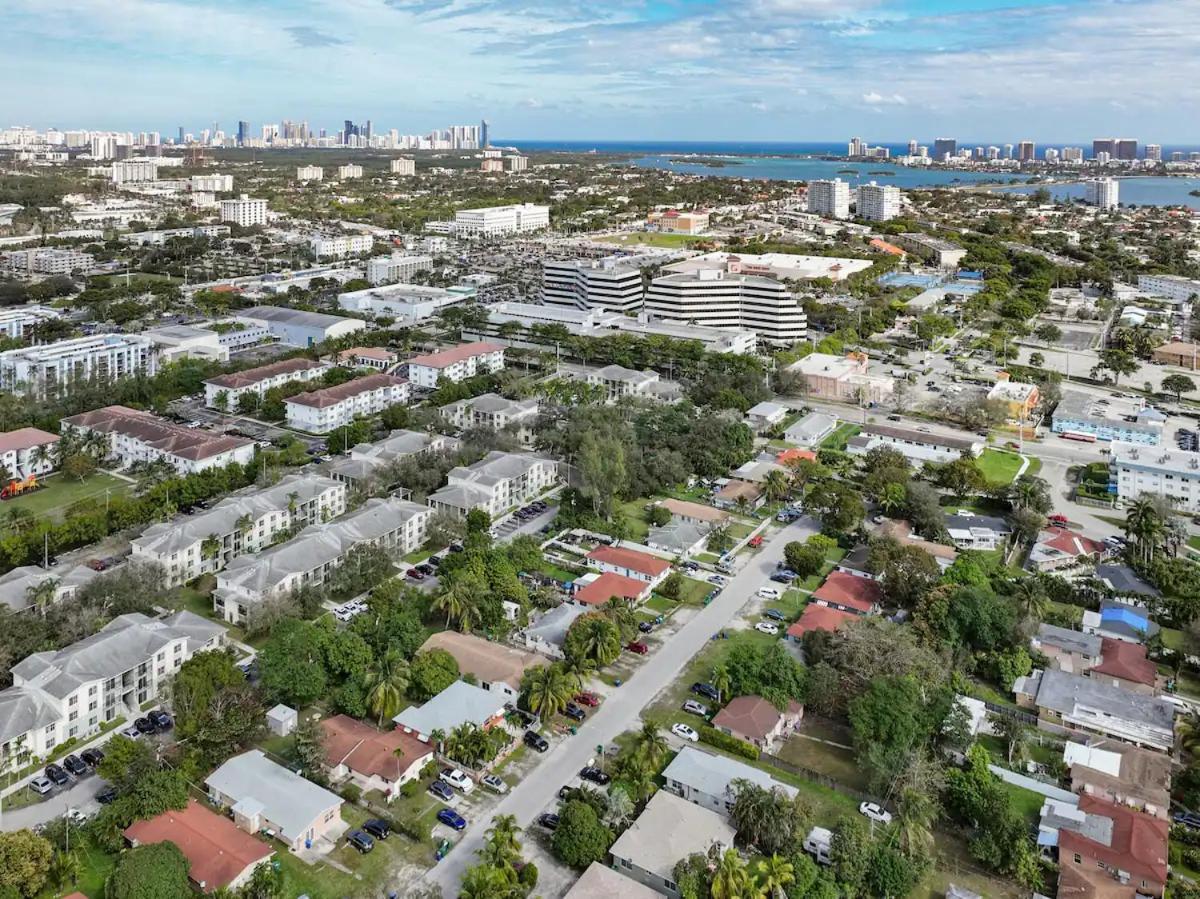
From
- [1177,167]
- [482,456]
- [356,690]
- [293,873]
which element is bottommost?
[293,873]

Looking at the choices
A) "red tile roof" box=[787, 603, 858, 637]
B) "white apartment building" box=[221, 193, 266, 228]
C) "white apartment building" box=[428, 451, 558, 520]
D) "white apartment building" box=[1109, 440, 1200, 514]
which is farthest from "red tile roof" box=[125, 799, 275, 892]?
"white apartment building" box=[221, 193, 266, 228]

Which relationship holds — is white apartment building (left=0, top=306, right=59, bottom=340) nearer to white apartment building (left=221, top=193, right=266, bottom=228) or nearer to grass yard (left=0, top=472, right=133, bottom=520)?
grass yard (left=0, top=472, right=133, bottom=520)

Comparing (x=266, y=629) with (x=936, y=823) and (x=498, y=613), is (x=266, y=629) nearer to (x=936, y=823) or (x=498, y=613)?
(x=498, y=613)

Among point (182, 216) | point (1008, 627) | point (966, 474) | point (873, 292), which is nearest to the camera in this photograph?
point (1008, 627)

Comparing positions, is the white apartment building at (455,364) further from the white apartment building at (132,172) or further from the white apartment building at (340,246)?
the white apartment building at (132,172)

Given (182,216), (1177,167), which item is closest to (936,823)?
(182,216)

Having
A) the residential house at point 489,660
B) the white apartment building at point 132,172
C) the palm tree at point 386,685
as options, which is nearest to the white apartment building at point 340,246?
the white apartment building at point 132,172
